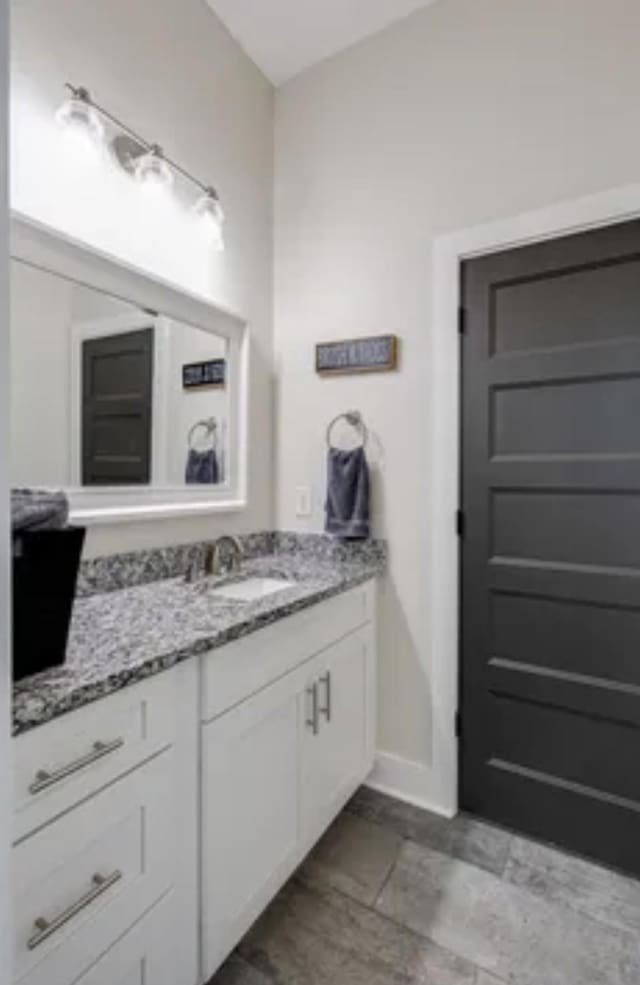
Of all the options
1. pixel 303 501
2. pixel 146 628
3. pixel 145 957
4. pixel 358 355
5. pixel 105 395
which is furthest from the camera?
pixel 303 501

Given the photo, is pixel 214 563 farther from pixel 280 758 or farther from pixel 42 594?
pixel 42 594

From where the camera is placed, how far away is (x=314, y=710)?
160cm

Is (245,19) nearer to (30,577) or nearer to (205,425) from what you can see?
(205,425)

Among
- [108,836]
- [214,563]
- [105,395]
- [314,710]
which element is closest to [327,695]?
[314,710]

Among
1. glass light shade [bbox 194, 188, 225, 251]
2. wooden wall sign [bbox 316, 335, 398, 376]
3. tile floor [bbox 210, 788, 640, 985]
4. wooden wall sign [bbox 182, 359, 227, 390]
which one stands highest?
glass light shade [bbox 194, 188, 225, 251]

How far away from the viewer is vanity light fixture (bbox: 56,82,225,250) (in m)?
1.42

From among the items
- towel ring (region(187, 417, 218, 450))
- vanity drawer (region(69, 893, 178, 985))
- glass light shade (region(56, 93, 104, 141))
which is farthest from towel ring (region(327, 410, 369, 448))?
vanity drawer (region(69, 893, 178, 985))

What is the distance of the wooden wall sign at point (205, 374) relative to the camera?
192cm

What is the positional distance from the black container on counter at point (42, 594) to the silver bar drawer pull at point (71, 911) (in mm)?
375

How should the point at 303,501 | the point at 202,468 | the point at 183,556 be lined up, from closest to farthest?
the point at 183,556, the point at 202,468, the point at 303,501

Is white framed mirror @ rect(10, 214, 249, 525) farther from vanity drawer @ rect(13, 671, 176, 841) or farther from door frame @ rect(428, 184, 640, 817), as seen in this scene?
door frame @ rect(428, 184, 640, 817)

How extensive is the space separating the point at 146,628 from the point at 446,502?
1.16m

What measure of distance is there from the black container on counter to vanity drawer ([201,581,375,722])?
1.06 feet

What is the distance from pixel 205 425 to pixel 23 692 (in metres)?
1.29
